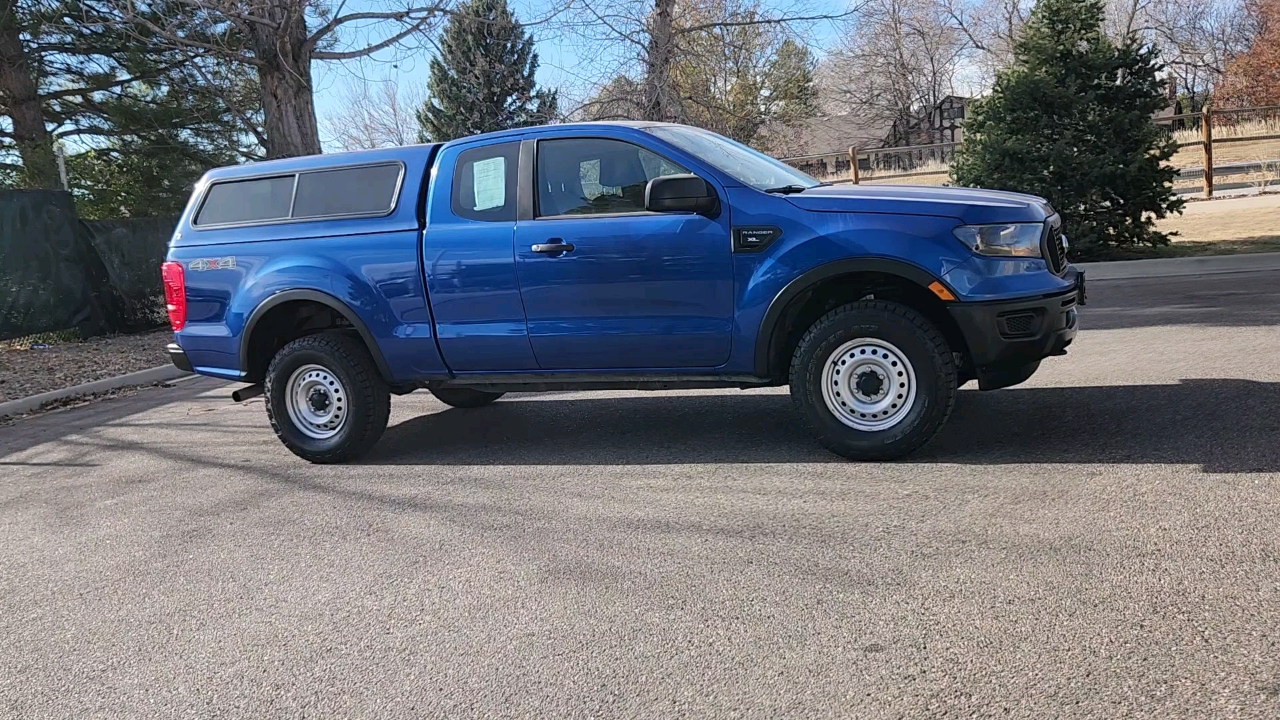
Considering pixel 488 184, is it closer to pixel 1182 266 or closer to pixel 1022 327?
pixel 1022 327

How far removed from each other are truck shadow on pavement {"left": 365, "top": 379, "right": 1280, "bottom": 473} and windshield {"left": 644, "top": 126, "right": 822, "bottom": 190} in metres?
1.52

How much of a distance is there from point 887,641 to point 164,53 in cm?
1716

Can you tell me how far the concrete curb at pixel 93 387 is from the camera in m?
9.48

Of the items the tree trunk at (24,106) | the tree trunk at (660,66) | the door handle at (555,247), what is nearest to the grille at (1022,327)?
→ the door handle at (555,247)

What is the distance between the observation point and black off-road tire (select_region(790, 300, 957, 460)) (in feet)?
16.6

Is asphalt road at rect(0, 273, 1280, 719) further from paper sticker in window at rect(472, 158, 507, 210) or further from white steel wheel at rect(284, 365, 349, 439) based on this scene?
paper sticker in window at rect(472, 158, 507, 210)

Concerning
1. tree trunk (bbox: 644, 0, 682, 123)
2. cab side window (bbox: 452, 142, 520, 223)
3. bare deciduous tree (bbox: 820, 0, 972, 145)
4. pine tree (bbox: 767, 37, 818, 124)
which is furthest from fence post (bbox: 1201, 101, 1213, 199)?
bare deciduous tree (bbox: 820, 0, 972, 145)

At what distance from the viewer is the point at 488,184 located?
595 cm

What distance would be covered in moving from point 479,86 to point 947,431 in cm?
3268

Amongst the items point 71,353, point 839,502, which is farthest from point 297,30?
point 839,502

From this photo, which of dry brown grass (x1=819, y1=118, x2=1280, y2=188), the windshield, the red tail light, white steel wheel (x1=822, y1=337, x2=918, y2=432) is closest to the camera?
white steel wheel (x1=822, y1=337, x2=918, y2=432)

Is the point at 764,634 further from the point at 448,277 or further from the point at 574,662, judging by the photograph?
the point at 448,277

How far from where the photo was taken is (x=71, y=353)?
490 inches

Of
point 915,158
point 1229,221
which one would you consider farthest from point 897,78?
point 1229,221
